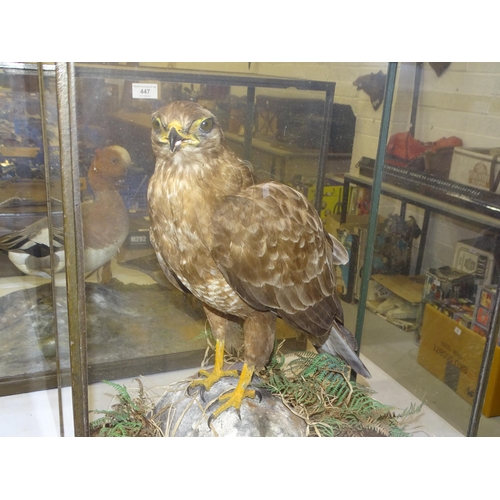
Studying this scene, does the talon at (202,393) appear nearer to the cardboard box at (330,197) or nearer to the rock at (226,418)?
the rock at (226,418)

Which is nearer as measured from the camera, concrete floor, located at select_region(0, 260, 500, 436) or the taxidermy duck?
the taxidermy duck

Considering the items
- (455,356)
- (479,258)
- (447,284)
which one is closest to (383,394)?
(455,356)

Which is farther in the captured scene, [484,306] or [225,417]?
[484,306]

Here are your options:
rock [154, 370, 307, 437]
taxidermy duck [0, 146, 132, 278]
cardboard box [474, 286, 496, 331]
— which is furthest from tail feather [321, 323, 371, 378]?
taxidermy duck [0, 146, 132, 278]

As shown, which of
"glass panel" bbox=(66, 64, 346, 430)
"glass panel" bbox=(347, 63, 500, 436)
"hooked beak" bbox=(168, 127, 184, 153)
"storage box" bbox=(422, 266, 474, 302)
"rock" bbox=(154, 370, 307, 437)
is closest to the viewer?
"hooked beak" bbox=(168, 127, 184, 153)

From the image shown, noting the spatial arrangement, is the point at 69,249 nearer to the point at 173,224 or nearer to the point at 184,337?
the point at 173,224

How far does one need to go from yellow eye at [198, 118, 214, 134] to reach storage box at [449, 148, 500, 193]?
665 mm

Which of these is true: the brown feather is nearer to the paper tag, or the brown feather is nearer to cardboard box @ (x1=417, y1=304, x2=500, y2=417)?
the paper tag

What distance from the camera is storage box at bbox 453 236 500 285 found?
4.25 ft

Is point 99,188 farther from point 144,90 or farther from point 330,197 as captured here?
point 330,197

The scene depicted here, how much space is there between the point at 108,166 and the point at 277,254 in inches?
16.5

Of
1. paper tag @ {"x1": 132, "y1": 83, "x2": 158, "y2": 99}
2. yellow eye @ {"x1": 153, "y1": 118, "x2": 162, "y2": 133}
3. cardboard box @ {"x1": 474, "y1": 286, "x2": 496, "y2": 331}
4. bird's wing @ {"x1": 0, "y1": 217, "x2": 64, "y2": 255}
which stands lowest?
cardboard box @ {"x1": 474, "y1": 286, "x2": 496, "y2": 331}

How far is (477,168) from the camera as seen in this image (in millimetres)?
1249
